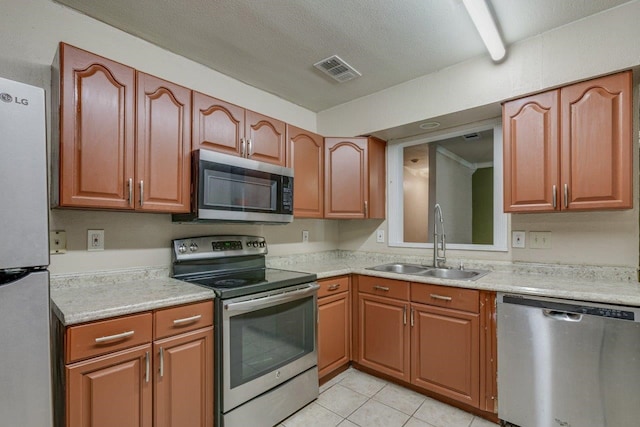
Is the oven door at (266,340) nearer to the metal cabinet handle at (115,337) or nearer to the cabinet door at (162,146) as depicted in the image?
the metal cabinet handle at (115,337)

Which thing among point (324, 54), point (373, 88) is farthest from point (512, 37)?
point (324, 54)

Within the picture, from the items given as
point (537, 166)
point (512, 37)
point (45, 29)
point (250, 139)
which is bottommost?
point (537, 166)

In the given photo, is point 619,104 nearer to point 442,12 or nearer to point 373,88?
point 442,12

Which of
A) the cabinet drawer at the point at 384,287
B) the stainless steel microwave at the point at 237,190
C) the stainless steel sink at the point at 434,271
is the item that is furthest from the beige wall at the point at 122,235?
the stainless steel sink at the point at 434,271

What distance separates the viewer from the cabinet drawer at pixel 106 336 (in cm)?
122

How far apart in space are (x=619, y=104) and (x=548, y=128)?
33 cm

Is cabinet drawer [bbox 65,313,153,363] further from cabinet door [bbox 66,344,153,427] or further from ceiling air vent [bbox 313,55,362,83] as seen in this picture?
ceiling air vent [bbox 313,55,362,83]

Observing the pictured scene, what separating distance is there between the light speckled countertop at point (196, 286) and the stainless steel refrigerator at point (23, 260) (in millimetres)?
143

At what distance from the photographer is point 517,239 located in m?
2.25

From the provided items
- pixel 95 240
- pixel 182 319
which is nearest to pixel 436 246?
pixel 182 319

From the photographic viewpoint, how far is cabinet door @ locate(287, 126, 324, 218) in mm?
2502

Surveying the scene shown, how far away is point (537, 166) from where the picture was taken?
195 cm

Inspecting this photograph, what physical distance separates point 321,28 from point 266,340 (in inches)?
75.1

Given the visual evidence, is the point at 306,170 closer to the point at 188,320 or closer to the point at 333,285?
the point at 333,285
